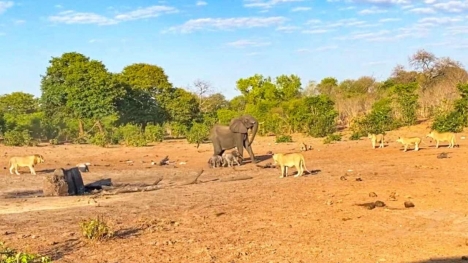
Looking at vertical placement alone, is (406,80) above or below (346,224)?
above

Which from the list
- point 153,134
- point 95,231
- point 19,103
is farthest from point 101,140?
point 19,103

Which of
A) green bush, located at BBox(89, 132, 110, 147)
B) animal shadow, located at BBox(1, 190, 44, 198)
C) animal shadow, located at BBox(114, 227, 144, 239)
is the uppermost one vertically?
green bush, located at BBox(89, 132, 110, 147)

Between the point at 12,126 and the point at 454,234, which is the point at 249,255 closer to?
the point at 454,234

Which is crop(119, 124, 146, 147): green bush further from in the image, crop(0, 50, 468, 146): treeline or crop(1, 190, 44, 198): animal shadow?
crop(1, 190, 44, 198): animal shadow

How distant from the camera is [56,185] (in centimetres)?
1452

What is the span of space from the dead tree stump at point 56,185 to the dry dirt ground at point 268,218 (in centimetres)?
58

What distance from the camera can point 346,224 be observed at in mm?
9367

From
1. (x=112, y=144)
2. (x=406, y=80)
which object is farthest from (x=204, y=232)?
(x=406, y=80)

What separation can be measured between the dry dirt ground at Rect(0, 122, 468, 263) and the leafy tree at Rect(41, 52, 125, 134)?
23.0m

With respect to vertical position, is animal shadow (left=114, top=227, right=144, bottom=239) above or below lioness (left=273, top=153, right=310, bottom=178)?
below

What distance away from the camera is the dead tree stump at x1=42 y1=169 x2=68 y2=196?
14.5 meters

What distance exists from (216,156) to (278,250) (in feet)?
44.7

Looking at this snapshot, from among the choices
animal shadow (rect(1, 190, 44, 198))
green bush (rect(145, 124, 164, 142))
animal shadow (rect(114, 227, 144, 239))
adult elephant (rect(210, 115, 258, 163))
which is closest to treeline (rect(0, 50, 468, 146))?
green bush (rect(145, 124, 164, 142))

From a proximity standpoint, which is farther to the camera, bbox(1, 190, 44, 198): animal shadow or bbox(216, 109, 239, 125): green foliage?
bbox(216, 109, 239, 125): green foliage
